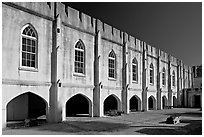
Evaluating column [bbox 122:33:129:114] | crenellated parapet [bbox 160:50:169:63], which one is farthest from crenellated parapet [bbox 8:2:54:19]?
crenellated parapet [bbox 160:50:169:63]

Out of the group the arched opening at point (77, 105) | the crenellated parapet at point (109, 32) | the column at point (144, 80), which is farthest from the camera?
the column at point (144, 80)

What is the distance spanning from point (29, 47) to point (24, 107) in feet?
20.4

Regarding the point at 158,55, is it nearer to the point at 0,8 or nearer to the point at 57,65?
the point at 57,65

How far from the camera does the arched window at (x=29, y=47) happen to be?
15445mm

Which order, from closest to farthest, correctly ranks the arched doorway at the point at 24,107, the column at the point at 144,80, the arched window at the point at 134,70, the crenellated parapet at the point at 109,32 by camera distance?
1. the arched doorway at the point at 24,107
2. the crenellated parapet at the point at 109,32
3. the arched window at the point at 134,70
4. the column at the point at 144,80

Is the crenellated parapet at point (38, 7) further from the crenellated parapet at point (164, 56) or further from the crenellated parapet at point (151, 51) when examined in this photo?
the crenellated parapet at point (164, 56)

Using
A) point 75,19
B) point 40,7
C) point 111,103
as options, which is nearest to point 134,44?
point 111,103

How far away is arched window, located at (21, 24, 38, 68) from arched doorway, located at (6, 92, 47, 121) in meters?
3.13

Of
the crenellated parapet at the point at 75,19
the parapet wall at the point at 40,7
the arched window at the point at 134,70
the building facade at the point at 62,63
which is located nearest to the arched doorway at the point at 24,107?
the building facade at the point at 62,63

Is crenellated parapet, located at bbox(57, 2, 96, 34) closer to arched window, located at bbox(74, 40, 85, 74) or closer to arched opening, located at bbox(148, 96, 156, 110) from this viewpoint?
arched window, located at bbox(74, 40, 85, 74)

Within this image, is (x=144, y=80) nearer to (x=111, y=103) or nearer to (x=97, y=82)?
(x=111, y=103)

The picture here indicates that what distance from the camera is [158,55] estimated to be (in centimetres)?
3294

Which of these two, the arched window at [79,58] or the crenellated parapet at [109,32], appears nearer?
the arched window at [79,58]

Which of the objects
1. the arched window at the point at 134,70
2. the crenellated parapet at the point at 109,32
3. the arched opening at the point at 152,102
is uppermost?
the crenellated parapet at the point at 109,32
